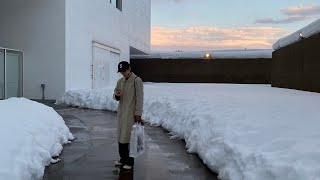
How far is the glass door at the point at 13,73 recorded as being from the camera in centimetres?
1920

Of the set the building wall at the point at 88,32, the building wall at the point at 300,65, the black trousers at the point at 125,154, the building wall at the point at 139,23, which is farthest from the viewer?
the building wall at the point at 139,23

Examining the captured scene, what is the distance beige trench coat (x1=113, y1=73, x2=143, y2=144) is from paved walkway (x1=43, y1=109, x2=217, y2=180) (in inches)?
24.4

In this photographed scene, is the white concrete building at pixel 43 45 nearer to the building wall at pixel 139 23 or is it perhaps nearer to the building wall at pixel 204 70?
the building wall at pixel 139 23

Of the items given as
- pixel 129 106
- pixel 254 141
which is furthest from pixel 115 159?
pixel 254 141

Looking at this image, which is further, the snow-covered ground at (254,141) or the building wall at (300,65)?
the building wall at (300,65)

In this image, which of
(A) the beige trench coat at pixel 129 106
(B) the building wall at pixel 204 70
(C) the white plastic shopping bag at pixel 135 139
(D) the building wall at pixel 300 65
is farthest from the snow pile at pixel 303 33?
(B) the building wall at pixel 204 70

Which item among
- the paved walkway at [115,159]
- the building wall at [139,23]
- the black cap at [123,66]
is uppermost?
the building wall at [139,23]

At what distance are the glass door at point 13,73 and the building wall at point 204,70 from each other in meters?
24.8

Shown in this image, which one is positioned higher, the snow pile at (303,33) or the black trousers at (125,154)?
the snow pile at (303,33)

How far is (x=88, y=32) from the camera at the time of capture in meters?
24.1

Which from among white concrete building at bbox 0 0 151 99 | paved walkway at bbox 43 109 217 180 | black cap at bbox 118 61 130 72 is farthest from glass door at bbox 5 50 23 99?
black cap at bbox 118 61 130 72

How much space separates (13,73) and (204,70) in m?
27.7

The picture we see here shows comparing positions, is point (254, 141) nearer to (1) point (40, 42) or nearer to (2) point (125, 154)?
(2) point (125, 154)

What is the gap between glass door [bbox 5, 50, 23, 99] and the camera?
19.2m
